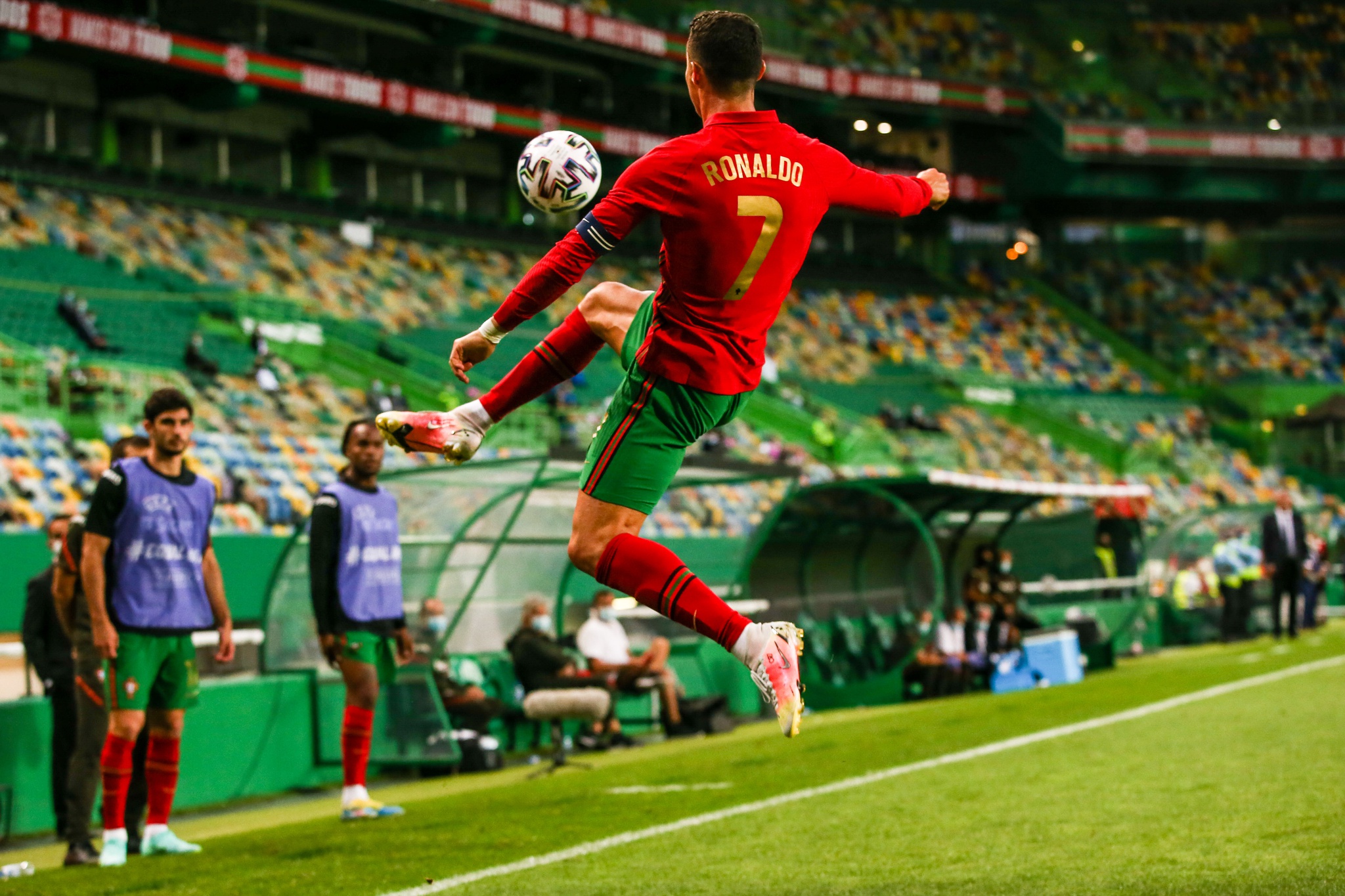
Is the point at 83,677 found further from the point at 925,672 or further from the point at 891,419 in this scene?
the point at 891,419

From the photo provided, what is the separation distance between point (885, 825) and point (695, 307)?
2.96 metres

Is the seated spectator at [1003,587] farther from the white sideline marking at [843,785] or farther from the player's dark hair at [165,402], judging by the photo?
the player's dark hair at [165,402]

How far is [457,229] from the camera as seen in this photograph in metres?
32.9

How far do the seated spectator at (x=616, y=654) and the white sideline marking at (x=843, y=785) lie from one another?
3633mm

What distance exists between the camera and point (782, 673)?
14.3 feet

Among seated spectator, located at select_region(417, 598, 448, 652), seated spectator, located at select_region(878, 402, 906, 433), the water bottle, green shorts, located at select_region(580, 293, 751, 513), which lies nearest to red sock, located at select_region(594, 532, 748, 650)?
green shorts, located at select_region(580, 293, 751, 513)

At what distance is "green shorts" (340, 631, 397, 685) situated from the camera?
8242mm

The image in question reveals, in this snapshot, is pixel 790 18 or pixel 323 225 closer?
pixel 323 225

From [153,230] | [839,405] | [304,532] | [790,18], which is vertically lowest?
[304,532]

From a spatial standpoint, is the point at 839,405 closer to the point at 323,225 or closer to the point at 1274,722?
the point at 323,225

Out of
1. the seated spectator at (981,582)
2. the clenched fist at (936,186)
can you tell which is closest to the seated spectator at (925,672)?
the seated spectator at (981,582)

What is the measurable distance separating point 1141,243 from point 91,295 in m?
33.4

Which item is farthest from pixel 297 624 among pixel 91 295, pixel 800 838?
pixel 91 295

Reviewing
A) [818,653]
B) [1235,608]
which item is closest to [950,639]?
[818,653]
